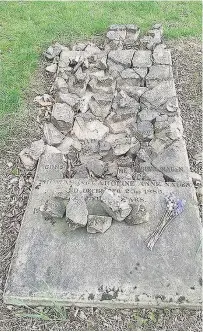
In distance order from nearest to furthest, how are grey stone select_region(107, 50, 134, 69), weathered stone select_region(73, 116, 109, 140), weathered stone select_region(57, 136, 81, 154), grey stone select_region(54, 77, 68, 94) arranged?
weathered stone select_region(57, 136, 81, 154), weathered stone select_region(73, 116, 109, 140), grey stone select_region(54, 77, 68, 94), grey stone select_region(107, 50, 134, 69)

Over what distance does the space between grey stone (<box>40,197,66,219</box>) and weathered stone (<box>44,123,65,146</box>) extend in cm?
105

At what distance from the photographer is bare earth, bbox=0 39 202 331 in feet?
9.93

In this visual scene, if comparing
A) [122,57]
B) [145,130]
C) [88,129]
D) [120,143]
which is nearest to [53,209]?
[120,143]

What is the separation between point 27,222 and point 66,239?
392 mm

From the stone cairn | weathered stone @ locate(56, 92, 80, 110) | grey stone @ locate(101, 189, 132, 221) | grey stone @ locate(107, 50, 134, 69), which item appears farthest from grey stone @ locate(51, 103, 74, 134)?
grey stone @ locate(101, 189, 132, 221)

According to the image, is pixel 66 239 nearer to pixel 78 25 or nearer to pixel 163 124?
pixel 163 124

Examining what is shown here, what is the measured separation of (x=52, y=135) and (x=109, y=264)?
1767mm

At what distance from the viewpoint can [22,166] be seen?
4.29 metres

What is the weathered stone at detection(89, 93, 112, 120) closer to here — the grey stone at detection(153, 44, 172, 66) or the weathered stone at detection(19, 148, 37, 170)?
the weathered stone at detection(19, 148, 37, 170)

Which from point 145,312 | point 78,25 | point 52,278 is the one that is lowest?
point 145,312

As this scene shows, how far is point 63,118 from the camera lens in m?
4.61

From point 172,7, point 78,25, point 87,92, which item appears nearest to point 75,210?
point 87,92

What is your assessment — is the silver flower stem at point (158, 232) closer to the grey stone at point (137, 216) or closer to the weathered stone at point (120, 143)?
the grey stone at point (137, 216)

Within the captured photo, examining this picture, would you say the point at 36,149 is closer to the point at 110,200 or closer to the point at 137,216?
the point at 110,200
